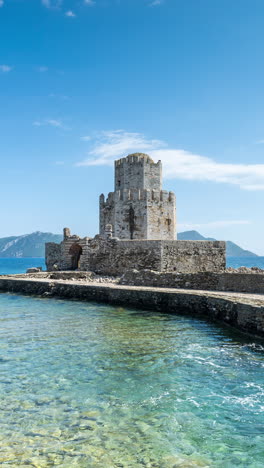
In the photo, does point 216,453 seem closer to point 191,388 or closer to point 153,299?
point 191,388

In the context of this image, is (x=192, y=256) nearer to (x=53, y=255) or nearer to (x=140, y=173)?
(x=140, y=173)

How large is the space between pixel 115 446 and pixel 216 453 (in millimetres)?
1188

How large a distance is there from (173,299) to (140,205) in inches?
483

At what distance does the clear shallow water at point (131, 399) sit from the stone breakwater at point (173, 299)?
2.31ft

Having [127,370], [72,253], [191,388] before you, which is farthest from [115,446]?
[72,253]

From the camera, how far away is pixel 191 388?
22.9 feet

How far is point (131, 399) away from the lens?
21.3 ft

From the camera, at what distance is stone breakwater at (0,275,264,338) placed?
11.2m

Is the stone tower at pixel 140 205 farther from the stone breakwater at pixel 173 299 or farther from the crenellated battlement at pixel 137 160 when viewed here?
the stone breakwater at pixel 173 299

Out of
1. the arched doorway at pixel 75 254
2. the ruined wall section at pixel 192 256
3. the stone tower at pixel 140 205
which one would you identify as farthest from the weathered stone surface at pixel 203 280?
the arched doorway at pixel 75 254

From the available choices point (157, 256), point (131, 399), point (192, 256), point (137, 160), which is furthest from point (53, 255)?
point (131, 399)

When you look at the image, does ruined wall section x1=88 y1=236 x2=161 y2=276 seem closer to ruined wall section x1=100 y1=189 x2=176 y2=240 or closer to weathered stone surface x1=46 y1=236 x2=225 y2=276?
weathered stone surface x1=46 y1=236 x2=225 y2=276

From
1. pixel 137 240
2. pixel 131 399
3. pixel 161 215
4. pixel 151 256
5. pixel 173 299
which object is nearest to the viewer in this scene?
pixel 131 399

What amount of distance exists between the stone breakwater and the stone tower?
25.2ft
